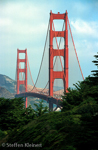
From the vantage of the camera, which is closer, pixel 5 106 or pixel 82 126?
pixel 82 126

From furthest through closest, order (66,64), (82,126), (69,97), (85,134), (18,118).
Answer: (66,64)
(69,97)
(18,118)
(82,126)
(85,134)

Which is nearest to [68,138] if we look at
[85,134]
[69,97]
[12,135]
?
[85,134]

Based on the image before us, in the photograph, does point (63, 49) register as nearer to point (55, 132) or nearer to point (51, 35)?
point (51, 35)

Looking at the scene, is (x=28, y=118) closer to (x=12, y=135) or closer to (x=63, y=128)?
(x=12, y=135)

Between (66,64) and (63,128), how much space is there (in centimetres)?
2951

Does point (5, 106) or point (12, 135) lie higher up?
point (5, 106)

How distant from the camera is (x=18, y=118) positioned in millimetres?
16094

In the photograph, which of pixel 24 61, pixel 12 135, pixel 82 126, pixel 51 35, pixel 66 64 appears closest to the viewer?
pixel 82 126

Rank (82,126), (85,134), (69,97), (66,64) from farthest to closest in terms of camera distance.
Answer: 1. (66,64)
2. (69,97)
3. (82,126)
4. (85,134)

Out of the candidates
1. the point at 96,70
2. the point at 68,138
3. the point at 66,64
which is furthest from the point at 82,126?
the point at 66,64

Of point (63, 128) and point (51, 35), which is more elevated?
point (51, 35)

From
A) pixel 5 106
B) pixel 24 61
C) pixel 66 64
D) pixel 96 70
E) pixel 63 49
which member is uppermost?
pixel 24 61

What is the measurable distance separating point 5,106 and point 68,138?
12.5m

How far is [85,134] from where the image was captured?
7297mm
